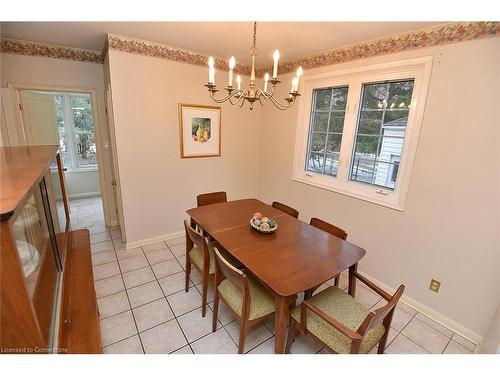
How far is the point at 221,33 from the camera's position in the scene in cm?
230

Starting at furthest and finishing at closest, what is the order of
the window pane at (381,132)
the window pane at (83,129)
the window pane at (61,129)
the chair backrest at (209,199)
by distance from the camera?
the window pane at (83,129) < the window pane at (61,129) < the chair backrest at (209,199) < the window pane at (381,132)

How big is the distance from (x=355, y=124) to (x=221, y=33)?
65.9 inches

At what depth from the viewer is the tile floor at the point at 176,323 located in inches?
69.4

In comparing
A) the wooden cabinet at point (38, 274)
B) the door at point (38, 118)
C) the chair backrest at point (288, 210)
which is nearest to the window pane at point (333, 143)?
the chair backrest at point (288, 210)

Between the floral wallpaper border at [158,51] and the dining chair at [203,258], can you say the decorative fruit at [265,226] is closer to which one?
the dining chair at [203,258]

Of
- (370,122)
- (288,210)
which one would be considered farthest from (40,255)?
(370,122)

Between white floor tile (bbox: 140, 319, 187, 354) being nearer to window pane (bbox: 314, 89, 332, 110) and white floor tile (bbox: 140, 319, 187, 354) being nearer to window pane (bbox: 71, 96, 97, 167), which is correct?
window pane (bbox: 314, 89, 332, 110)

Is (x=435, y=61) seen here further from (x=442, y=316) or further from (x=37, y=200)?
(x=37, y=200)

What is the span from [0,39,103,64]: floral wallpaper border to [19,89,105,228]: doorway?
127 cm

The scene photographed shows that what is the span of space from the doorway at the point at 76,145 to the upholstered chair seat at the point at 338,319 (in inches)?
139

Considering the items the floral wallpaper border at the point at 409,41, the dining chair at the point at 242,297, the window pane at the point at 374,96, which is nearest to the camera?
the dining chair at the point at 242,297

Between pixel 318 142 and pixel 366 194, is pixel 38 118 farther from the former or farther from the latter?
pixel 366 194
